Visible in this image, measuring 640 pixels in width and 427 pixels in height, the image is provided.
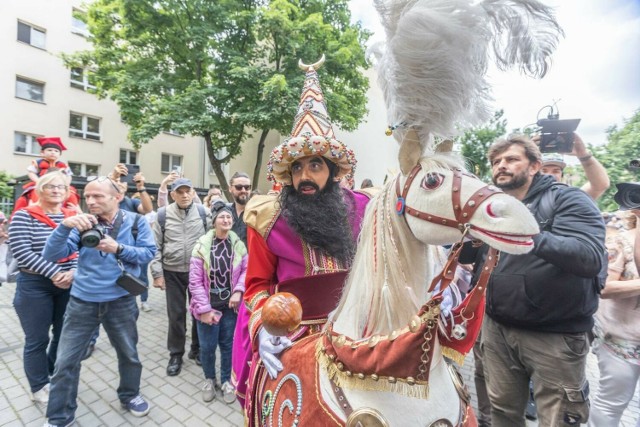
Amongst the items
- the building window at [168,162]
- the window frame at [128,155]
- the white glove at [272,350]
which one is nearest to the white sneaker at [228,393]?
the white glove at [272,350]

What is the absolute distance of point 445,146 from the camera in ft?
3.80

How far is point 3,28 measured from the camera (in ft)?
43.2

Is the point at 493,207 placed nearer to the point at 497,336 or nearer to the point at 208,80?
the point at 497,336

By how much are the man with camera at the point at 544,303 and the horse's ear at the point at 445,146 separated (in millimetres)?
897

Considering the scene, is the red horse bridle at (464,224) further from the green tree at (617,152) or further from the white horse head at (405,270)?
the green tree at (617,152)

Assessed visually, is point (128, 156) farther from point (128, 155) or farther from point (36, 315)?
point (36, 315)

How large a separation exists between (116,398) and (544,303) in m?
4.05

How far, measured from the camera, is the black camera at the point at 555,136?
7.44 feet

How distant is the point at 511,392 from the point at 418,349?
187 cm

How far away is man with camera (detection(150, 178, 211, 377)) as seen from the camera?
3.89m

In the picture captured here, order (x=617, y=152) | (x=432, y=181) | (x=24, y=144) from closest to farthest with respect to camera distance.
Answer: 1. (x=432, y=181)
2. (x=617, y=152)
3. (x=24, y=144)

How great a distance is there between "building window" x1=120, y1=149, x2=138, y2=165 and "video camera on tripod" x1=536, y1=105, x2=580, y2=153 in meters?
18.8

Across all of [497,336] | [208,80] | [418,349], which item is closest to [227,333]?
[497,336]

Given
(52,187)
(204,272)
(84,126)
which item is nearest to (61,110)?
(84,126)
